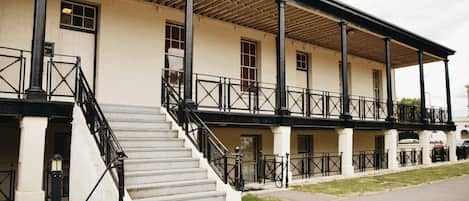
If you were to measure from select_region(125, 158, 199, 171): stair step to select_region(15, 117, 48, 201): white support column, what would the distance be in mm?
1522

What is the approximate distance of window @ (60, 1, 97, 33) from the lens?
1018 centimetres

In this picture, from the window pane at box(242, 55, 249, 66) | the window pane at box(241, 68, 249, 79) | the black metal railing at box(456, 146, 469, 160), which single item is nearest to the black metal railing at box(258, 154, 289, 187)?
the window pane at box(241, 68, 249, 79)

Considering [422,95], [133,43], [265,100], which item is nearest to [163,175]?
[133,43]

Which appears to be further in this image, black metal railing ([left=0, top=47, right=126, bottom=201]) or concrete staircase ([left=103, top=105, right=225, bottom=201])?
concrete staircase ([left=103, top=105, right=225, bottom=201])

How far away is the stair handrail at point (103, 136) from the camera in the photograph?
614 cm

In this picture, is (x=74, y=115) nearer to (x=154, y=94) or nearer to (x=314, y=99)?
(x=154, y=94)

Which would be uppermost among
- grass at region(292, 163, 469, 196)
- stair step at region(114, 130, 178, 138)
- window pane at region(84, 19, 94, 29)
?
window pane at region(84, 19, 94, 29)

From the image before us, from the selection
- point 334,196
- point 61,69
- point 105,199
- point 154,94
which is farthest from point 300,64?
point 105,199

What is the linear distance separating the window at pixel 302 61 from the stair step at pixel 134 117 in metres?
8.37

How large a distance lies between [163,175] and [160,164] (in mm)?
358

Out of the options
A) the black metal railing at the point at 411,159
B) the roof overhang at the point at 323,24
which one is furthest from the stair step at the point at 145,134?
the black metal railing at the point at 411,159

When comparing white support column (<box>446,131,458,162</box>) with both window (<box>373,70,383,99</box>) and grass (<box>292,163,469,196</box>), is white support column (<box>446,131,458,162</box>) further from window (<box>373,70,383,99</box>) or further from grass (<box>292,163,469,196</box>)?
grass (<box>292,163,469,196</box>)

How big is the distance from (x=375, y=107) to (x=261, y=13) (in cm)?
990

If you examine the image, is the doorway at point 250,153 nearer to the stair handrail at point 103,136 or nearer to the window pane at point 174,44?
the window pane at point 174,44
